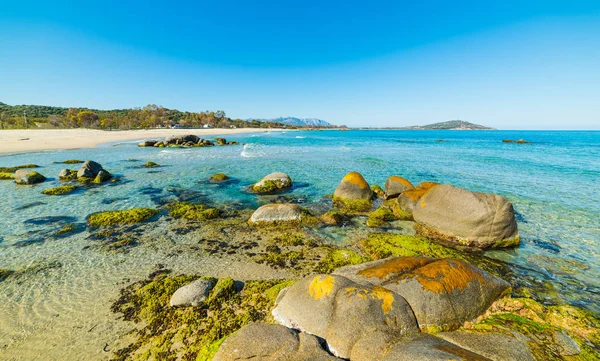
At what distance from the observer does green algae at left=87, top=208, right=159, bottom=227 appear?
1211 centimetres

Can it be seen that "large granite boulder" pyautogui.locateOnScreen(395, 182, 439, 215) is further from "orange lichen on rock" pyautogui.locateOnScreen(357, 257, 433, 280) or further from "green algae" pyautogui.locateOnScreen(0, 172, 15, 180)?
"green algae" pyautogui.locateOnScreen(0, 172, 15, 180)

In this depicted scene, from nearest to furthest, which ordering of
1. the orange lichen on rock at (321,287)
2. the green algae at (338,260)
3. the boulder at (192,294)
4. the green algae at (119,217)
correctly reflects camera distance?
the orange lichen on rock at (321,287) < the boulder at (192,294) < the green algae at (338,260) < the green algae at (119,217)

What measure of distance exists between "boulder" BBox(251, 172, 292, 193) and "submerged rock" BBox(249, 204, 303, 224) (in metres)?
5.43

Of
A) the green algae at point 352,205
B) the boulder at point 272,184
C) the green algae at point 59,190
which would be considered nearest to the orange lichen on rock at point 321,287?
the green algae at point 352,205

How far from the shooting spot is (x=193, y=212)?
13.5m

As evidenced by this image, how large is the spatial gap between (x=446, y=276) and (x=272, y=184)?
14161mm

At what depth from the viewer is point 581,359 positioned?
174 inches

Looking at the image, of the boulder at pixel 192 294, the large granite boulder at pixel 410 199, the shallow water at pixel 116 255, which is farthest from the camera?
the large granite boulder at pixel 410 199

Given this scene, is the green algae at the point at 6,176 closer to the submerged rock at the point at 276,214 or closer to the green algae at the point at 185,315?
the green algae at the point at 185,315

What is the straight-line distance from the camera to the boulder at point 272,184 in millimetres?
18242

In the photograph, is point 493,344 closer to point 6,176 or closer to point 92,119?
point 6,176

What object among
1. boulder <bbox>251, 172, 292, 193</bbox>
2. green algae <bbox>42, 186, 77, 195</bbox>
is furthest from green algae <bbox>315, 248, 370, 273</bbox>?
green algae <bbox>42, 186, 77, 195</bbox>

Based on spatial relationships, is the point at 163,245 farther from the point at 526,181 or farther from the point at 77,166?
the point at 526,181

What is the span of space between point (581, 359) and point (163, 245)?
1255 centimetres
